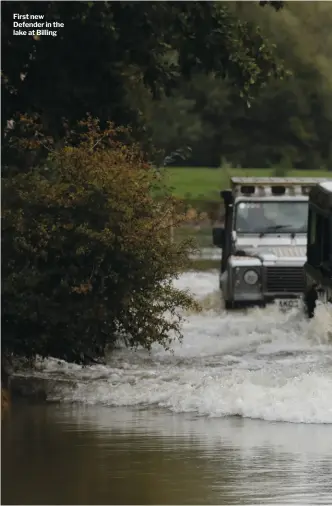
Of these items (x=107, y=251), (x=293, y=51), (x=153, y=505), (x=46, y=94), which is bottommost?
(x=153, y=505)

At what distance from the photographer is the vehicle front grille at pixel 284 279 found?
22125mm

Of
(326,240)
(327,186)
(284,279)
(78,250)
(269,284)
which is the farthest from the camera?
(284,279)

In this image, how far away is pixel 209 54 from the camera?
66.4 ft

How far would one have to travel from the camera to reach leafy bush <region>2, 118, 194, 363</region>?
49.5ft

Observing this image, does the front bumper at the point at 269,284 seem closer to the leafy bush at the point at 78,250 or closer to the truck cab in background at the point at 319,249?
the truck cab in background at the point at 319,249

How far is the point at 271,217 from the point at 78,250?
28.4 ft

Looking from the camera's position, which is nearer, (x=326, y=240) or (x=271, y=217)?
(x=326, y=240)

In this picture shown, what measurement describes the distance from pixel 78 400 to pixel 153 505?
4817mm

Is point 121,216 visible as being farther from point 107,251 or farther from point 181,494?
point 181,494

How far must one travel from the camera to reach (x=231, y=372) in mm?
16500

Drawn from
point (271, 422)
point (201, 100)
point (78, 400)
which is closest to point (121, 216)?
point (78, 400)

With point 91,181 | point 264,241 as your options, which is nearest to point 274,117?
point 264,241

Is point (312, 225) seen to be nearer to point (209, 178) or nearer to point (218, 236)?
point (218, 236)

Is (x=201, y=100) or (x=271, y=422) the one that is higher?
(x=201, y=100)
